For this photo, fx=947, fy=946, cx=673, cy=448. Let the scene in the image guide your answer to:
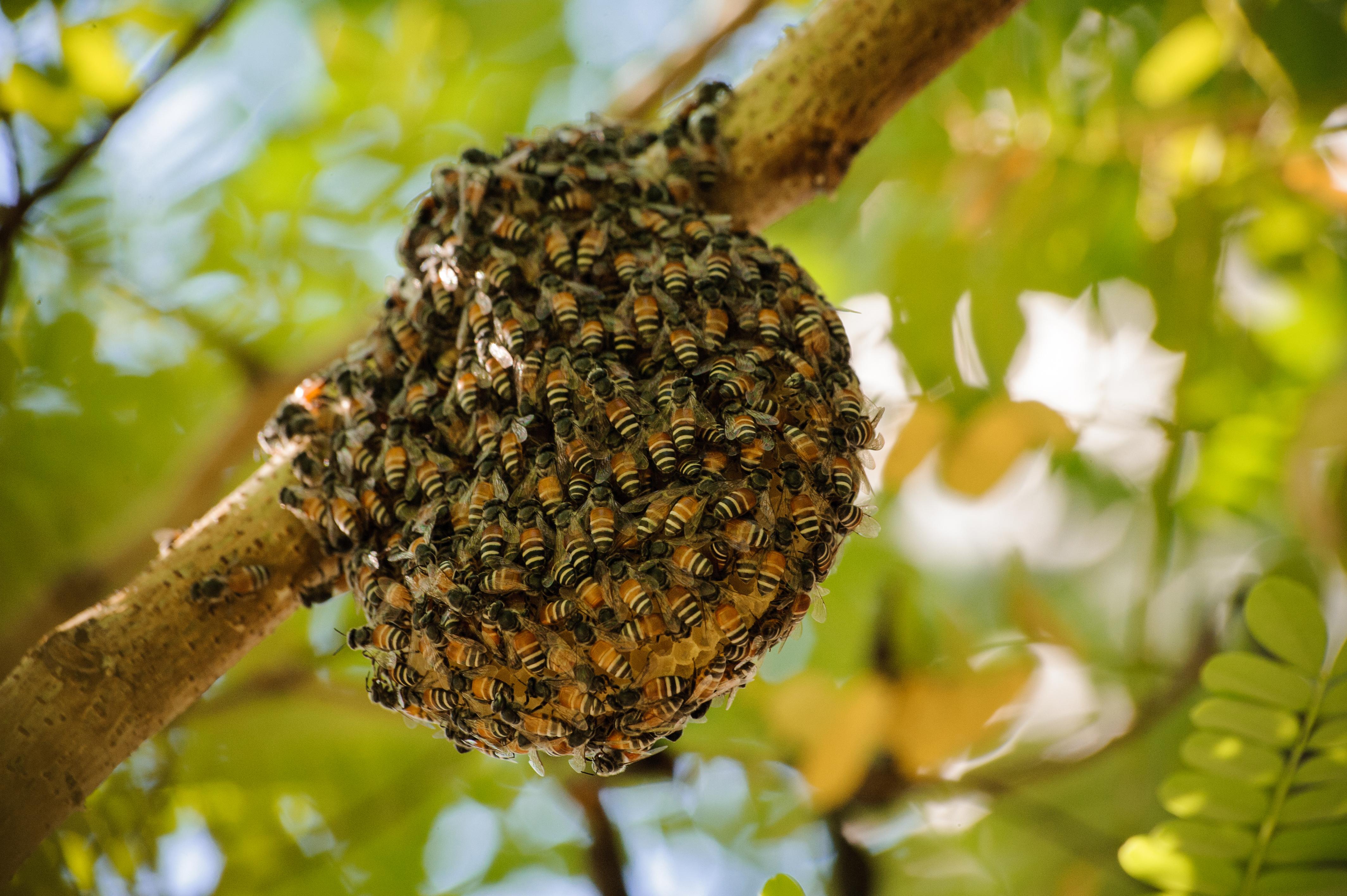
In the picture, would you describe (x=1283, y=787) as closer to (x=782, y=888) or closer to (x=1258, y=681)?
(x=1258, y=681)

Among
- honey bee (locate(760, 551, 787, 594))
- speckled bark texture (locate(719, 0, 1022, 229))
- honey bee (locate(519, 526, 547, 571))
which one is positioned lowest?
honey bee (locate(760, 551, 787, 594))

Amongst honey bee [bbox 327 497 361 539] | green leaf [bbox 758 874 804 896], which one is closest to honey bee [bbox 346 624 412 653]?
honey bee [bbox 327 497 361 539]

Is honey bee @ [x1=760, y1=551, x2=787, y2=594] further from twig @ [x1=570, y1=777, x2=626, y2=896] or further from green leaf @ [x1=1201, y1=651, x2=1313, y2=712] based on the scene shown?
twig @ [x1=570, y1=777, x2=626, y2=896]

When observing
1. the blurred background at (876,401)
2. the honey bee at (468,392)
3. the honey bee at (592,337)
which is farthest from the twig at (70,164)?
the honey bee at (592,337)

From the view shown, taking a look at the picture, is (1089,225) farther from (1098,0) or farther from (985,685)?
(985,685)

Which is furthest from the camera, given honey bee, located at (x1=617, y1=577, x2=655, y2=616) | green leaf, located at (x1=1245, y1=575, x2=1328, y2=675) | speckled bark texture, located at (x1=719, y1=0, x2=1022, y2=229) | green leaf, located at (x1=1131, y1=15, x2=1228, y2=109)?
green leaf, located at (x1=1131, y1=15, x2=1228, y2=109)

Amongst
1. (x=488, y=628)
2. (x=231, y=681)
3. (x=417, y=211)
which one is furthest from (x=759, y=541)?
(x=231, y=681)
